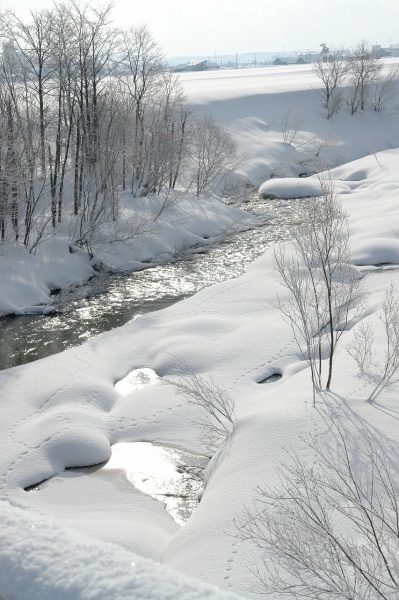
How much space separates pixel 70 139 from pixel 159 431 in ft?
57.5

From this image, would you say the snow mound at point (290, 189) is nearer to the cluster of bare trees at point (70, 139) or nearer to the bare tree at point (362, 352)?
the cluster of bare trees at point (70, 139)

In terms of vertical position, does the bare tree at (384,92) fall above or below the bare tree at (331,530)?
above

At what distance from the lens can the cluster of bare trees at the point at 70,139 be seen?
22.9 meters

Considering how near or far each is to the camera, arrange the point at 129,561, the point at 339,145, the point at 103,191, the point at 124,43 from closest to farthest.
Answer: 1. the point at 129,561
2. the point at 103,191
3. the point at 124,43
4. the point at 339,145

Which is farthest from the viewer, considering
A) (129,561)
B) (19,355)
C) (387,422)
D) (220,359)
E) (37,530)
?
(19,355)

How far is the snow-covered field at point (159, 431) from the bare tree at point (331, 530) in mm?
410

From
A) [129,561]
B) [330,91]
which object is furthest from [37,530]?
[330,91]

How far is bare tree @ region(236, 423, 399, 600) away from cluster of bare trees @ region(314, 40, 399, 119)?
155 feet

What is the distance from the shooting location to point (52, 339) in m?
18.4

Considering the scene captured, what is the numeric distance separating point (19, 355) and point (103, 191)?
9934 mm

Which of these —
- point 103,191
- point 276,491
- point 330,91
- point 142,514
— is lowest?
point 142,514

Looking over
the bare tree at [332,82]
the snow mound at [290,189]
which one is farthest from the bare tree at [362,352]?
the bare tree at [332,82]

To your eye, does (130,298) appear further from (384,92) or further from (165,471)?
(384,92)

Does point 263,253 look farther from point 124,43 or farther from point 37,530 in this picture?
point 37,530
